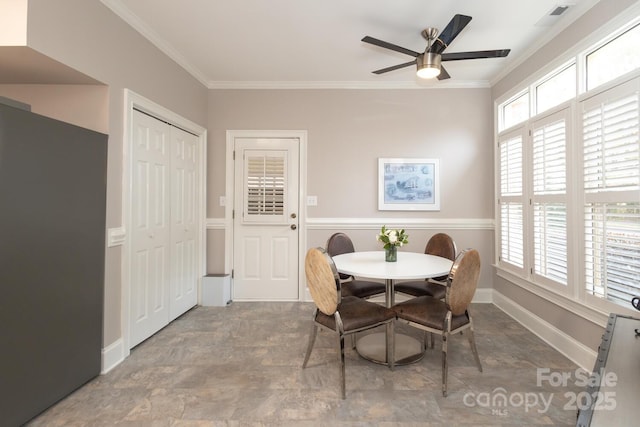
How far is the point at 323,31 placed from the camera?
8.68 ft

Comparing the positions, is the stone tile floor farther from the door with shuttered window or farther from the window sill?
the door with shuttered window

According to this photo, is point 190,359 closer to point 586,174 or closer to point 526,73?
point 586,174

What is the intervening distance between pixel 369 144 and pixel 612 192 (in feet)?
7.69

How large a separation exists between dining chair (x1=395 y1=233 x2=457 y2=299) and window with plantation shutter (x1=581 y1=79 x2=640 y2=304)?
1007mm

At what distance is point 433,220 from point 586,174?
5.47ft

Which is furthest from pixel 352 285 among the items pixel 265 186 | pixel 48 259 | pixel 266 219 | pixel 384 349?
pixel 48 259

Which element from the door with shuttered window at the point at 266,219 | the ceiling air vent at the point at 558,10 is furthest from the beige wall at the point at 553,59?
the door with shuttered window at the point at 266,219

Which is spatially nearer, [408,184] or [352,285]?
[352,285]

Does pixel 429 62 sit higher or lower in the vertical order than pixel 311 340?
higher

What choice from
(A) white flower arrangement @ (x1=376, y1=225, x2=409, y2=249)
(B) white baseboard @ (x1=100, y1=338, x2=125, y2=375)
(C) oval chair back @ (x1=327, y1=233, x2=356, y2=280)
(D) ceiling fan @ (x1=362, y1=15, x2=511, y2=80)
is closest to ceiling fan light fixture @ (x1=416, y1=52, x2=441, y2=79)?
(D) ceiling fan @ (x1=362, y1=15, x2=511, y2=80)

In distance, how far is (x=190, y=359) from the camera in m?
2.38

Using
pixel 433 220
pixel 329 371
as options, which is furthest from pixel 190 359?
pixel 433 220

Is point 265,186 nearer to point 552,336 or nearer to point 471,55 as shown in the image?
point 471,55

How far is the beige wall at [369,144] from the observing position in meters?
3.73
